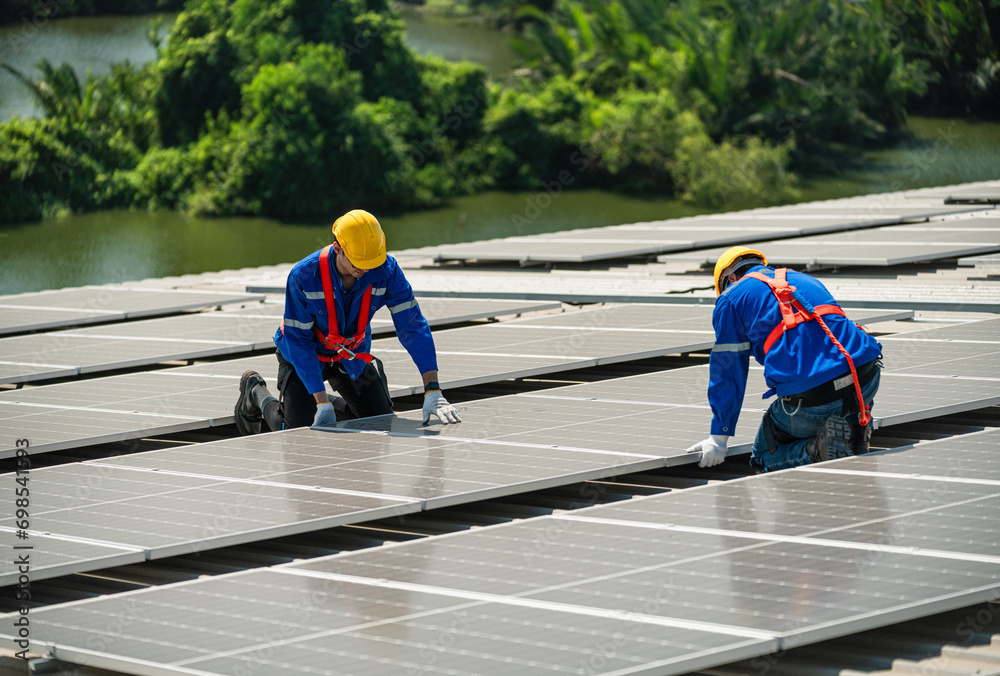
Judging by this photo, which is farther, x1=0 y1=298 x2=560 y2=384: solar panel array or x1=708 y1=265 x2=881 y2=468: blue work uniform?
x1=0 y1=298 x2=560 y2=384: solar panel array

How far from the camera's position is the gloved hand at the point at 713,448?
713cm

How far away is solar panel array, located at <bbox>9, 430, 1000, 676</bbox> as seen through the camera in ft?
15.7

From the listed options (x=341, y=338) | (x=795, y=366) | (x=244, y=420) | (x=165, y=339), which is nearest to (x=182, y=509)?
(x=244, y=420)

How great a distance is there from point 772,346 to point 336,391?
13.0 feet

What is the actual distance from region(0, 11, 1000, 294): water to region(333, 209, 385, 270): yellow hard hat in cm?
3450

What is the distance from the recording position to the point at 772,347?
7.06 m

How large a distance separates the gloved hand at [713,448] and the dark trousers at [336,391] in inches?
118

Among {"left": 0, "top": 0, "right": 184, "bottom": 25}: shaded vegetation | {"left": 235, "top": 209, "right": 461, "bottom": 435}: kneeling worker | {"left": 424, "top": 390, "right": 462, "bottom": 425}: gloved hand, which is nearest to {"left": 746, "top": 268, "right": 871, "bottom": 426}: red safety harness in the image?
{"left": 424, "top": 390, "right": 462, "bottom": 425}: gloved hand

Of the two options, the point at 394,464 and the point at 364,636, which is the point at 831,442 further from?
the point at 364,636

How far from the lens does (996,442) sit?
7.14 meters

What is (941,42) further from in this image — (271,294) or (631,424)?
(631,424)

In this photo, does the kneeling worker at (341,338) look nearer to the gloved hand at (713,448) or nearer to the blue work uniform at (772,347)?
the gloved hand at (713,448)

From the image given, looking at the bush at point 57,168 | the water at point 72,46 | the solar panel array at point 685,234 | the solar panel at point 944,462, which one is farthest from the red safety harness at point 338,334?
the water at point 72,46

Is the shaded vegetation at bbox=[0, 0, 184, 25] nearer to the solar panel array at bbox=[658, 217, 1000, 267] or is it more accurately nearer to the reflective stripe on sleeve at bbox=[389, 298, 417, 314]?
the solar panel array at bbox=[658, 217, 1000, 267]
